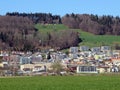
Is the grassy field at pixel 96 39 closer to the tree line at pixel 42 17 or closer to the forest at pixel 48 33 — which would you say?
the forest at pixel 48 33

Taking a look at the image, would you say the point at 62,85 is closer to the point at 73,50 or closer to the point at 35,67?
the point at 35,67

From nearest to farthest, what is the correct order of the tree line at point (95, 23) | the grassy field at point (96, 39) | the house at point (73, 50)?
1. the house at point (73, 50)
2. the grassy field at point (96, 39)
3. the tree line at point (95, 23)

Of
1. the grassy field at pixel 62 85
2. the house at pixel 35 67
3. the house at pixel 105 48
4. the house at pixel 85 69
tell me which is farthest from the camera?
the house at pixel 105 48

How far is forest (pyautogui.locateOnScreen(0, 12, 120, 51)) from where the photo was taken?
405 ft

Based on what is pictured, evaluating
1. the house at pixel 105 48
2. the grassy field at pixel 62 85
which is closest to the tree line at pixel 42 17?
the house at pixel 105 48

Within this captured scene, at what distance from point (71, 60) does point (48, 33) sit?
90.3ft

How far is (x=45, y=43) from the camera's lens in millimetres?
127500

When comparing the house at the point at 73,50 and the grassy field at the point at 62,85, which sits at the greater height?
the grassy field at the point at 62,85

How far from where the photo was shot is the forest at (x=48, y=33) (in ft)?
405

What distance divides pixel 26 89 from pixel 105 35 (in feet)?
351

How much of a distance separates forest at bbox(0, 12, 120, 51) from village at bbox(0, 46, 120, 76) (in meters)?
3.41

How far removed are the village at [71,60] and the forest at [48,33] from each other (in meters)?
3.41

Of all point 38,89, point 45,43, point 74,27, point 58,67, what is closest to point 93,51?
point 45,43

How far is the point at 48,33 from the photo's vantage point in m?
125
